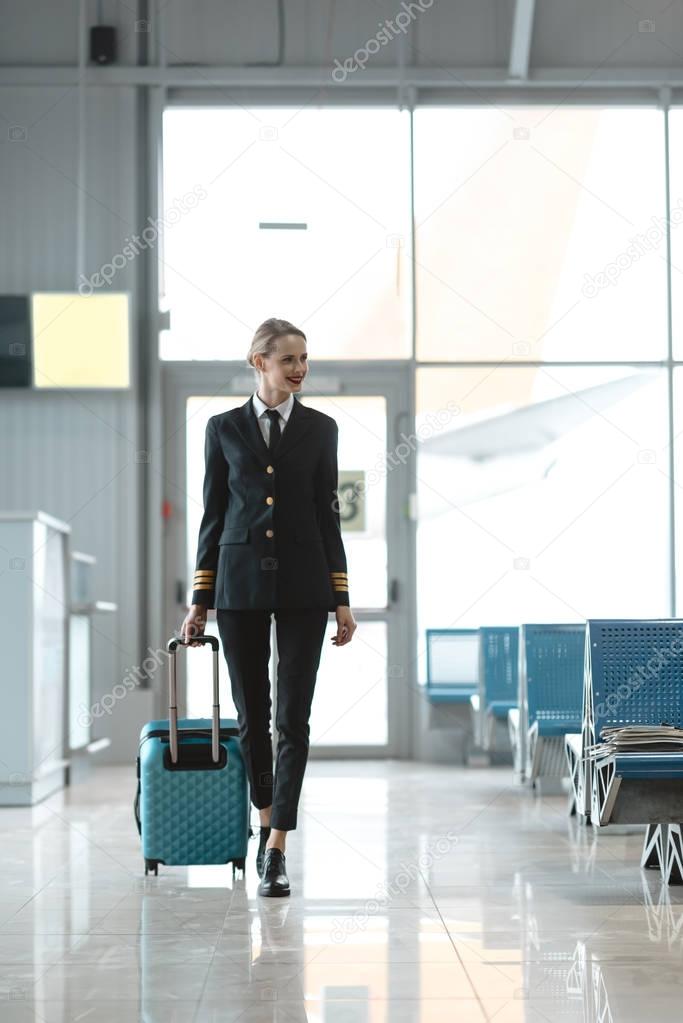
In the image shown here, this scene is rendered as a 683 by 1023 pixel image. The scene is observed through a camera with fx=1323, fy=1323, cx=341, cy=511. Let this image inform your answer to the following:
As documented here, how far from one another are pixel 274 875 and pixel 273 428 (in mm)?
1176

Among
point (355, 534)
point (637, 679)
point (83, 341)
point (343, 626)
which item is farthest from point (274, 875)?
point (83, 341)

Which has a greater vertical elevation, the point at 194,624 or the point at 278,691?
the point at 194,624

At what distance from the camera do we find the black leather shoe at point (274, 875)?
11.2 feet

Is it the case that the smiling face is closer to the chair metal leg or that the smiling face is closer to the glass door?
the chair metal leg

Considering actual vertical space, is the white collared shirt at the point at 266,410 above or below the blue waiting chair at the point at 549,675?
above

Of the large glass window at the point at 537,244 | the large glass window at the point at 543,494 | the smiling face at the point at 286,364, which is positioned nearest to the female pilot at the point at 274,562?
the smiling face at the point at 286,364

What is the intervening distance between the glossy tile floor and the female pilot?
0.36 metres

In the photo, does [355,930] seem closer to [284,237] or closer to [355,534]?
[355,534]

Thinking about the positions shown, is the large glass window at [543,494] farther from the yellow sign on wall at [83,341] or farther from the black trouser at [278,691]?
the black trouser at [278,691]

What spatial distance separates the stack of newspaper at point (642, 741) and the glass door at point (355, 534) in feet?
15.1

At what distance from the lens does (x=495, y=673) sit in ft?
23.0

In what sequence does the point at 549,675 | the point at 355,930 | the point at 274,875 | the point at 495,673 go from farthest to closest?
the point at 495,673 < the point at 549,675 < the point at 274,875 < the point at 355,930

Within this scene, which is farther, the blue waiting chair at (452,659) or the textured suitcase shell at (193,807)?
the blue waiting chair at (452,659)

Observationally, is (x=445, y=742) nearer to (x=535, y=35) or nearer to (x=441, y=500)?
(x=441, y=500)
